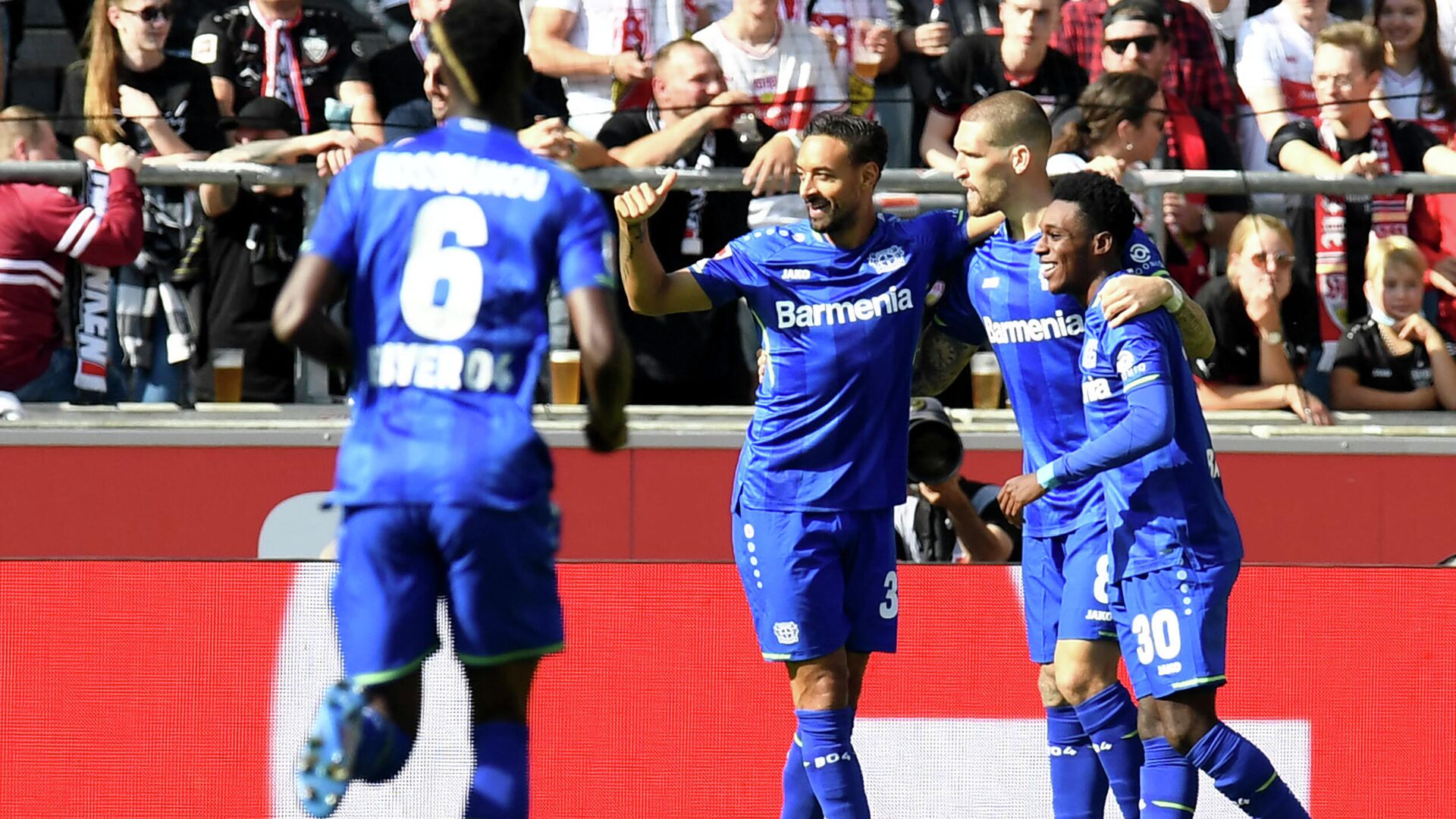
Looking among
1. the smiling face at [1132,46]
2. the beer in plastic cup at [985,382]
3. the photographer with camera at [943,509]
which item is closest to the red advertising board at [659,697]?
the photographer with camera at [943,509]

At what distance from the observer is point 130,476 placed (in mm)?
7543

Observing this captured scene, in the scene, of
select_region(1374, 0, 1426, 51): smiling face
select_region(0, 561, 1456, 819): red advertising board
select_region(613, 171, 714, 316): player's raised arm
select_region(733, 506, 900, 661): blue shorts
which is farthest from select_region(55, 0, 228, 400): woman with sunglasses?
select_region(1374, 0, 1426, 51): smiling face

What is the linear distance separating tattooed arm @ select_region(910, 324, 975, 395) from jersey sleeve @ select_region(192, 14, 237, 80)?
3.22m

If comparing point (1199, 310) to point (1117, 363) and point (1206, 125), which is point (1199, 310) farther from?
point (1206, 125)

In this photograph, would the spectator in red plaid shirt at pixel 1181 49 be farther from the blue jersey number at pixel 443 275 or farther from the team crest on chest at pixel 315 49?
the blue jersey number at pixel 443 275

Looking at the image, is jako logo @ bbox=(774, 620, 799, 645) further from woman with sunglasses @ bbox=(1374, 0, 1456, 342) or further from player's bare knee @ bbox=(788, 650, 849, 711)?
woman with sunglasses @ bbox=(1374, 0, 1456, 342)

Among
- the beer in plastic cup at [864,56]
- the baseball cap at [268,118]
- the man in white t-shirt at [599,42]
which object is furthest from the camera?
the beer in plastic cup at [864,56]

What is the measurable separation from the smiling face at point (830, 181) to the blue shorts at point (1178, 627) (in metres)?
1.40

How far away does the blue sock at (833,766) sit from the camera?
5.63m

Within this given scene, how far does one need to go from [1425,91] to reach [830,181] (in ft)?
12.7

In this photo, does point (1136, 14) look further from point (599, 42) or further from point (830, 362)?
point (830, 362)

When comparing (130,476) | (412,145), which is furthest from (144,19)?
(412,145)

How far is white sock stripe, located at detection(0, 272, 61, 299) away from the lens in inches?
288

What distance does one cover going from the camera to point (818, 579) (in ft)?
18.7
